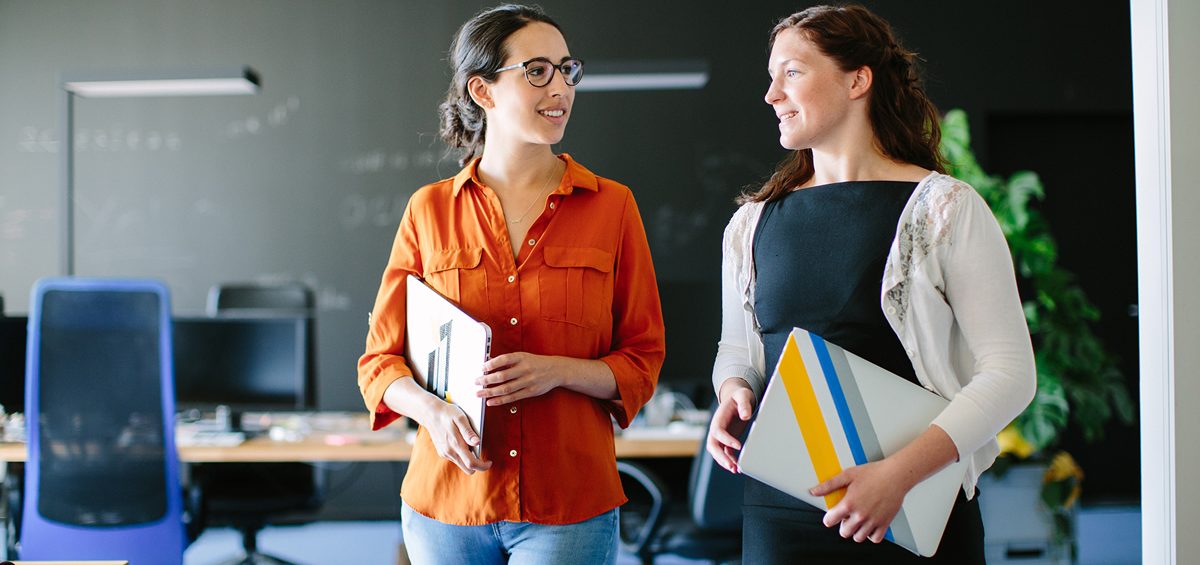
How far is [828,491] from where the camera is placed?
41.3 inches

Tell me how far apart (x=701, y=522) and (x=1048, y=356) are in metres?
2.08

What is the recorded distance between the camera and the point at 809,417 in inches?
42.3

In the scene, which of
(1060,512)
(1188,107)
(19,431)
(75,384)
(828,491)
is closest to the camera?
(828,491)

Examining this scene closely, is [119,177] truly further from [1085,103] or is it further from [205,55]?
[1085,103]

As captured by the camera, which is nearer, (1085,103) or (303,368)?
(303,368)

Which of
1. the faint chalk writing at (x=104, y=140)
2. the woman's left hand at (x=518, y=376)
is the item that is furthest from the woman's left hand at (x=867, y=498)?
the faint chalk writing at (x=104, y=140)

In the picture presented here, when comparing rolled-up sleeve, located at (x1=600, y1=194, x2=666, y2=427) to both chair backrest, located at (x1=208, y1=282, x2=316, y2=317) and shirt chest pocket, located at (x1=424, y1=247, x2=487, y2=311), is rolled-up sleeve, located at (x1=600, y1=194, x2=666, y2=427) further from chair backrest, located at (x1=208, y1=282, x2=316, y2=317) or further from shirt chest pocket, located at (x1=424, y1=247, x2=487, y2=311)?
chair backrest, located at (x1=208, y1=282, x2=316, y2=317)

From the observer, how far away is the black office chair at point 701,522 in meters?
2.68

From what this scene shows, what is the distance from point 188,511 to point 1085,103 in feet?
15.7

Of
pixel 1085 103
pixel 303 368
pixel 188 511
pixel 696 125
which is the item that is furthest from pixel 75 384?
pixel 1085 103

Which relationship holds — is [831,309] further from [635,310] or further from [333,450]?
[333,450]

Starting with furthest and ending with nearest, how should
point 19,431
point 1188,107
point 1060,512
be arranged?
point 1060,512
point 19,431
point 1188,107

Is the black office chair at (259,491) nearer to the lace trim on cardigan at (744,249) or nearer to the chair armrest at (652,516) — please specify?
the chair armrest at (652,516)

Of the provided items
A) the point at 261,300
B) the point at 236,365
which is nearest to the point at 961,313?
the point at 236,365
